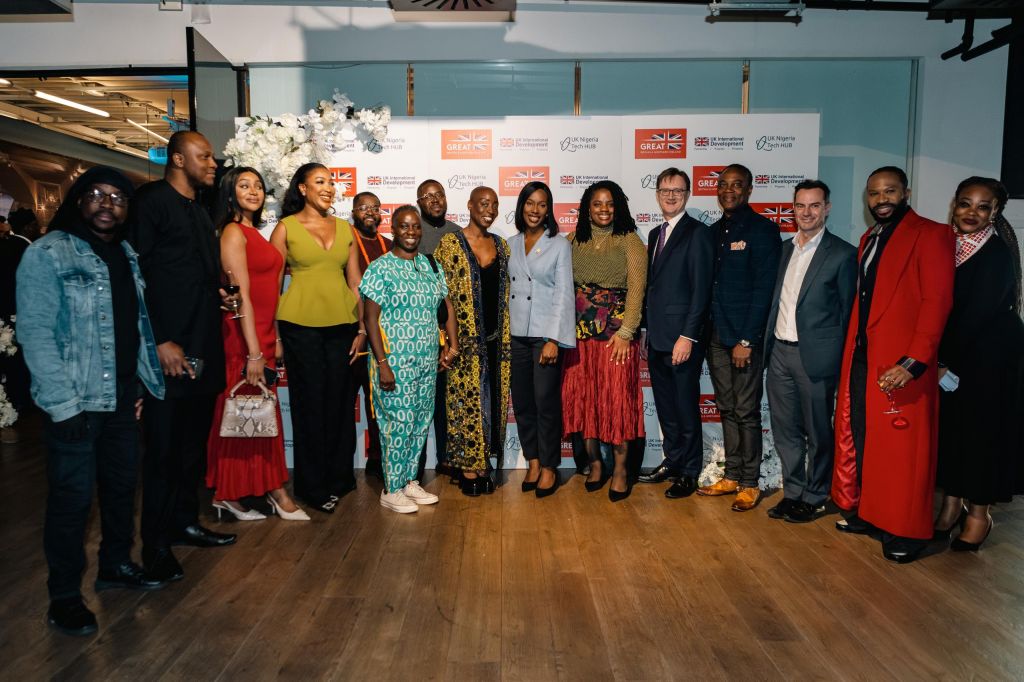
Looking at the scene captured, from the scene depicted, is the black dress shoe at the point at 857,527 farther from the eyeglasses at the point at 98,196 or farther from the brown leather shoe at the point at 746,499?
the eyeglasses at the point at 98,196

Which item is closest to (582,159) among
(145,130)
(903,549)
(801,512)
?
(801,512)

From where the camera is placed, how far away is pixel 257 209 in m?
3.47

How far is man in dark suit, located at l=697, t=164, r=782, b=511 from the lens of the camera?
371cm

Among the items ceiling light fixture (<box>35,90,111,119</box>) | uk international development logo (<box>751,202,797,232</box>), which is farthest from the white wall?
ceiling light fixture (<box>35,90,111,119</box>)

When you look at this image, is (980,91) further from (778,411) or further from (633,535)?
(633,535)

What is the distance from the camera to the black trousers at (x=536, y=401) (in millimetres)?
3900

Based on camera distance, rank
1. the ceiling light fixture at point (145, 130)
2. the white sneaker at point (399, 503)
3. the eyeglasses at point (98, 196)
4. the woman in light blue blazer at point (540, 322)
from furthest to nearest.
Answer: the ceiling light fixture at point (145, 130)
the woman in light blue blazer at point (540, 322)
the white sneaker at point (399, 503)
the eyeglasses at point (98, 196)

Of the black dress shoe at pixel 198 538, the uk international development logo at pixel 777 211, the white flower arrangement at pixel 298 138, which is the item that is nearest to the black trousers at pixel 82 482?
the black dress shoe at pixel 198 538

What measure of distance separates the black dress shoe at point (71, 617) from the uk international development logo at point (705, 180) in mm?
4286

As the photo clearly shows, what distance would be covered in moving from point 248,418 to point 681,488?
2537 mm

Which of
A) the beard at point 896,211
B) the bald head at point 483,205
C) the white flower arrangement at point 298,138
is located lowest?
the beard at point 896,211

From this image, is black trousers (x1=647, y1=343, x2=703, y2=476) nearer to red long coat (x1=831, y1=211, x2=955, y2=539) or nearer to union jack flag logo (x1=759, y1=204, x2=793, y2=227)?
red long coat (x1=831, y1=211, x2=955, y2=539)

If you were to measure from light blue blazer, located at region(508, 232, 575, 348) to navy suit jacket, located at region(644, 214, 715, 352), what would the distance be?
53cm

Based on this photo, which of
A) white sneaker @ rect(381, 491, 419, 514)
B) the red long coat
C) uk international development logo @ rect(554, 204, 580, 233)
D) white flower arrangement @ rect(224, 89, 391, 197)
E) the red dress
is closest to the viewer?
the red long coat
